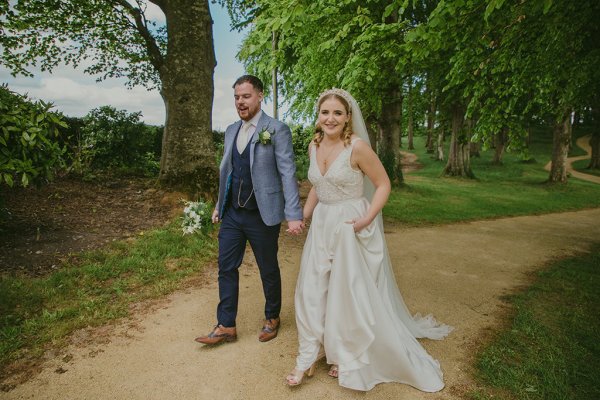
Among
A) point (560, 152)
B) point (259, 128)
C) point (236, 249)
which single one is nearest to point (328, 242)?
point (236, 249)

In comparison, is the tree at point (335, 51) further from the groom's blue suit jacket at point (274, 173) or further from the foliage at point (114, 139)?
the foliage at point (114, 139)

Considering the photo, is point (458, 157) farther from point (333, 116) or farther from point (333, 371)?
point (333, 371)

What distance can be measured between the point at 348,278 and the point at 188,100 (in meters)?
6.23

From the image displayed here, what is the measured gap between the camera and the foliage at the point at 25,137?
5.11 m

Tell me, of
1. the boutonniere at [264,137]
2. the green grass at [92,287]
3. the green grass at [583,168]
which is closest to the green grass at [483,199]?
the green grass at [92,287]

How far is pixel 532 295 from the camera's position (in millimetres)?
5117

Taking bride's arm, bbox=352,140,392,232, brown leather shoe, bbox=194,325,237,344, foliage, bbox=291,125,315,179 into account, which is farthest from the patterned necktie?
foliage, bbox=291,125,315,179

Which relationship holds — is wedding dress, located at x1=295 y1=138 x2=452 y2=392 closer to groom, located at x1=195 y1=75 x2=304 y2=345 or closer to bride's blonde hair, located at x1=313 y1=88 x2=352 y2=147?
bride's blonde hair, located at x1=313 y1=88 x2=352 y2=147

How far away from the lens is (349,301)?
316 cm

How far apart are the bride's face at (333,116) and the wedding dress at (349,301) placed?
202 millimetres

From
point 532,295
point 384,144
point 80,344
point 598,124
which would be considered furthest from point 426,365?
point 598,124

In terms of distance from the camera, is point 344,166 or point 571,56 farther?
point 571,56

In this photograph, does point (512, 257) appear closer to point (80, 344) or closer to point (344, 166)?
point (344, 166)

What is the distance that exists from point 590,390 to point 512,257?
424 centimetres
